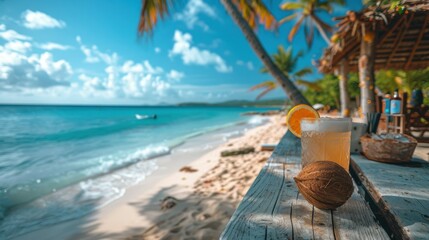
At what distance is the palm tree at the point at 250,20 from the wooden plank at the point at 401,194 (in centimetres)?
303

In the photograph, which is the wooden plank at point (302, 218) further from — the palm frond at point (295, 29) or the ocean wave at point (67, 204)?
the palm frond at point (295, 29)

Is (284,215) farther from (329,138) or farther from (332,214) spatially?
(329,138)

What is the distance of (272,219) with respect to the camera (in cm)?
67

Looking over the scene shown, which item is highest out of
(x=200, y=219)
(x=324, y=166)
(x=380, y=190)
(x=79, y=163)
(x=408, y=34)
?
(x=408, y=34)

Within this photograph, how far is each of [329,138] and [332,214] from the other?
1.25 ft

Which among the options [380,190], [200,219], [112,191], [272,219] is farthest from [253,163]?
[272,219]

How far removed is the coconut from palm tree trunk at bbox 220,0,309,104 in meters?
3.68

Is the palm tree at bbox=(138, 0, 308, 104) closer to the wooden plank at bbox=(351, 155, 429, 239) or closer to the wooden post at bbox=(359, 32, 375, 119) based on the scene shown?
the wooden post at bbox=(359, 32, 375, 119)

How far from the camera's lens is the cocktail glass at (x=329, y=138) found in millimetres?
966

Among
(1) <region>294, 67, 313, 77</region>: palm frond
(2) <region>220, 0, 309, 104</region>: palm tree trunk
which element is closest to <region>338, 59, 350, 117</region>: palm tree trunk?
(2) <region>220, 0, 309, 104</region>: palm tree trunk

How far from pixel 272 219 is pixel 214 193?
2.46 m

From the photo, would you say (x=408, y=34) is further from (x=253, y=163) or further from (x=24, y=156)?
(x=24, y=156)

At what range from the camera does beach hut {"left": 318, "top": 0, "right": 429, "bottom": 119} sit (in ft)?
10.3

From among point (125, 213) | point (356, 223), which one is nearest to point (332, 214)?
point (356, 223)
